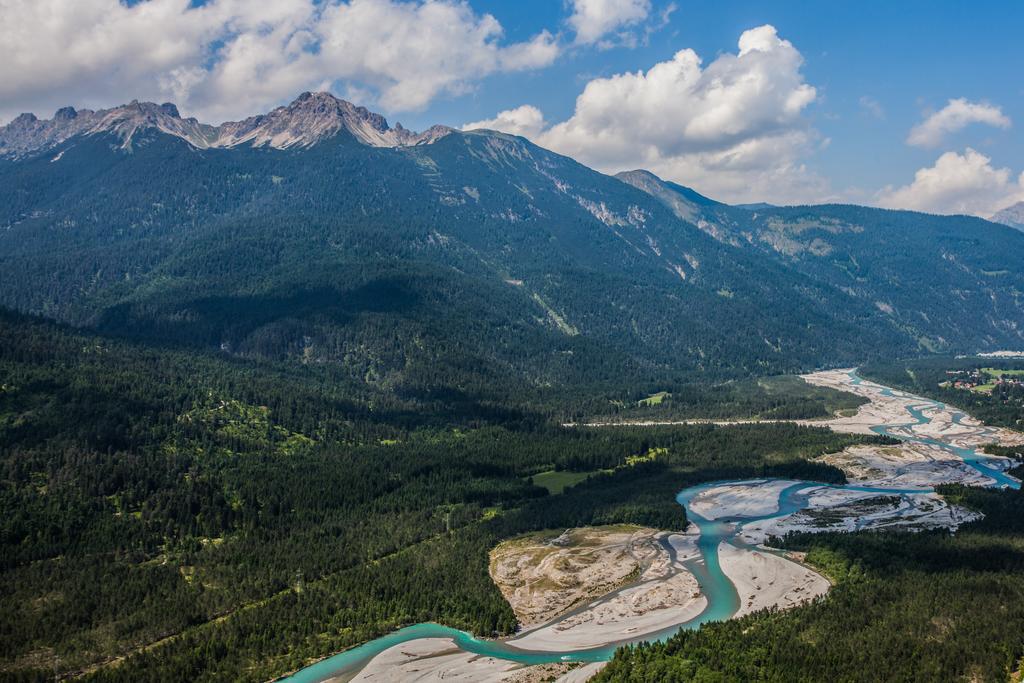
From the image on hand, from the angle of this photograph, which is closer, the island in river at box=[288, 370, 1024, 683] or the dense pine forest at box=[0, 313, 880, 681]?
the island in river at box=[288, 370, 1024, 683]

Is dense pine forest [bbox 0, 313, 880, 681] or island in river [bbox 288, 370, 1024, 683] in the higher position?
dense pine forest [bbox 0, 313, 880, 681]

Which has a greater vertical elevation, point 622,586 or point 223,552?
point 223,552

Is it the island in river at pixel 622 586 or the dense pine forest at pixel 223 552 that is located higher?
the dense pine forest at pixel 223 552

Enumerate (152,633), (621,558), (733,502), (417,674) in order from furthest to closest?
(733,502) → (621,558) → (152,633) → (417,674)

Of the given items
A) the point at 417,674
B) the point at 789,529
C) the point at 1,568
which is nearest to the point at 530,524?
the point at 789,529

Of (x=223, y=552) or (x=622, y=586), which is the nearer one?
(x=622, y=586)

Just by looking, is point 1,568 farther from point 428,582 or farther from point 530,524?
point 530,524

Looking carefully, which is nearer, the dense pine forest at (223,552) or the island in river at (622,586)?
the island in river at (622,586)

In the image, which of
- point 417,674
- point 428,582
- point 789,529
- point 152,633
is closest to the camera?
point 417,674
